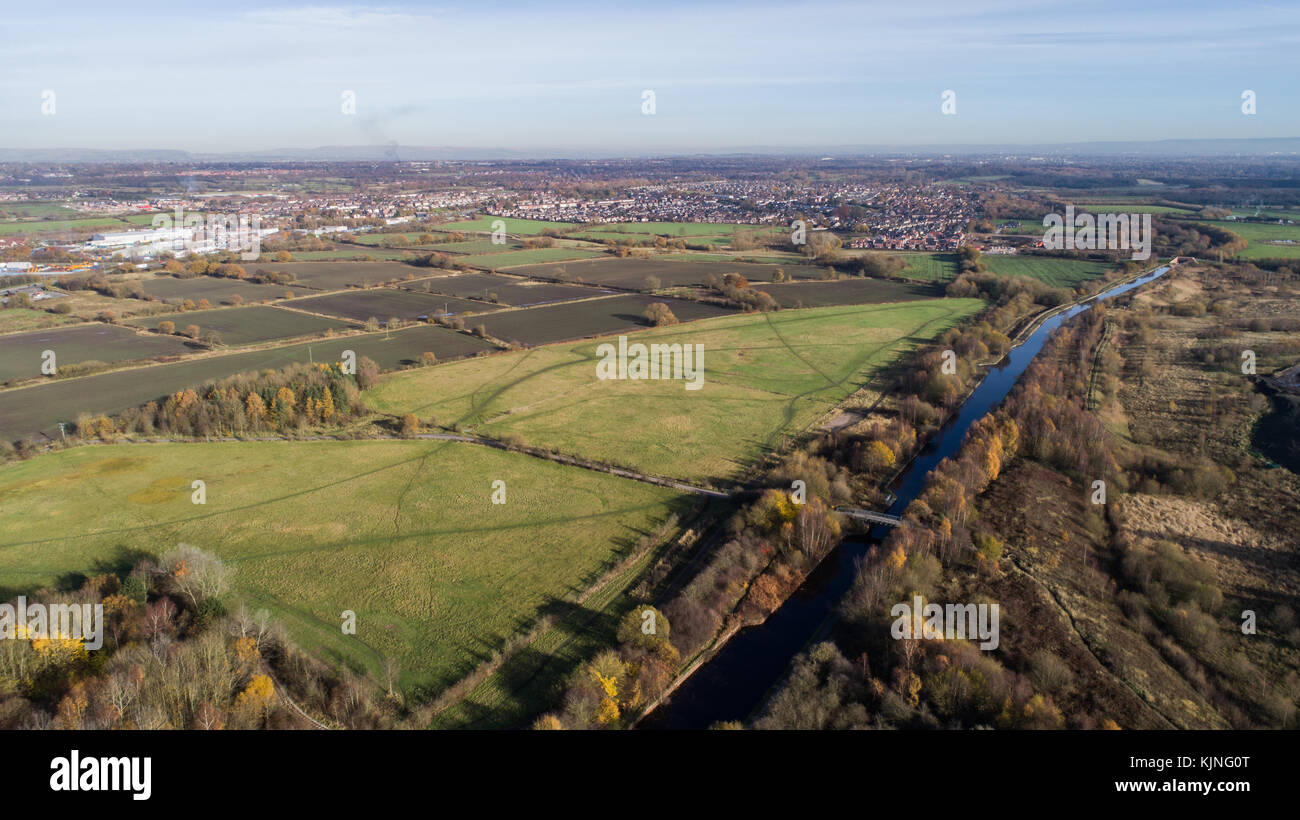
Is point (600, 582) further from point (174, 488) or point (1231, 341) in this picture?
point (1231, 341)

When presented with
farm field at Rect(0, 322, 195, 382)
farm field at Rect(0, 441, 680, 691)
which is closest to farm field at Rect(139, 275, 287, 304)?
farm field at Rect(0, 322, 195, 382)

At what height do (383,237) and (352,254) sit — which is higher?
(383,237)

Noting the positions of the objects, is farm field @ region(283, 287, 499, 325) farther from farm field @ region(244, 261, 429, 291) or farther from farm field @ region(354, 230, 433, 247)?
farm field @ region(354, 230, 433, 247)

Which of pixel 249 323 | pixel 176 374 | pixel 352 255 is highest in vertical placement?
pixel 352 255

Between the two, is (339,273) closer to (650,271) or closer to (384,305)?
(384,305)

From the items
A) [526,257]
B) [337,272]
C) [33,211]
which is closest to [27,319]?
[337,272]

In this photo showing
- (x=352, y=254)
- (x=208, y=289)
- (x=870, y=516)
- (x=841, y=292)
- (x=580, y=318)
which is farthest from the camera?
(x=352, y=254)
